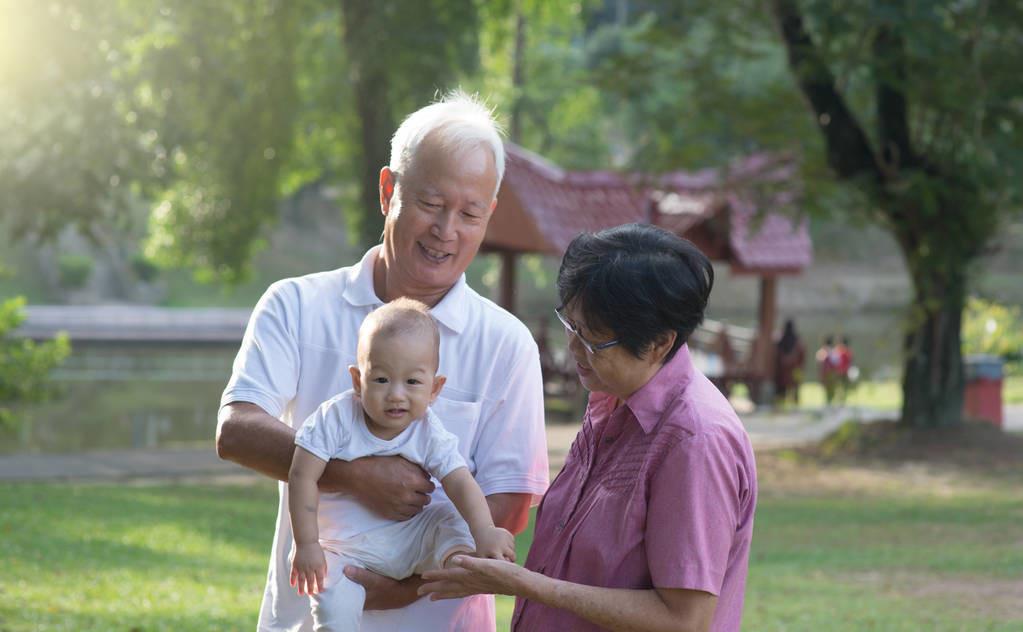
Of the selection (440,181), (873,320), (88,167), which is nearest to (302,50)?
(88,167)

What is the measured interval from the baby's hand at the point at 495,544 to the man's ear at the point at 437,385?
33cm

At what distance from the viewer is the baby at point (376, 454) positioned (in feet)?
8.81

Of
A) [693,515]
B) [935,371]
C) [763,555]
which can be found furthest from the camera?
[935,371]

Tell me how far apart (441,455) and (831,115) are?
12038 mm

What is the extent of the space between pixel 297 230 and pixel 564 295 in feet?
167

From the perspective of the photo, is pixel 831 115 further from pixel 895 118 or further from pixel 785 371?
pixel 785 371

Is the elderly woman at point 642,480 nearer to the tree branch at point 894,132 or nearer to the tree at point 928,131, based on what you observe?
the tree at point 928,131

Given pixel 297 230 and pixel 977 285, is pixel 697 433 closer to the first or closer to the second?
pixel 977 285

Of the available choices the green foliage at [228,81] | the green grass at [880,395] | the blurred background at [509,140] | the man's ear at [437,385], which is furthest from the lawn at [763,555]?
the green grass at [880,395]

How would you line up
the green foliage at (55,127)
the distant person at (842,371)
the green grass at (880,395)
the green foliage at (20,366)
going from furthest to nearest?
the green grass at (880,395)
the distant person at (842,371)
the green foliage at (55,127)
the green foliage at (20,366)

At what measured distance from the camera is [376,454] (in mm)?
2744

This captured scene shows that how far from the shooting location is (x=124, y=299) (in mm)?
45156

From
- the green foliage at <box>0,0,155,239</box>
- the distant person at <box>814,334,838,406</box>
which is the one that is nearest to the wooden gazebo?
the distant person at <box>814,334,838,406</box>

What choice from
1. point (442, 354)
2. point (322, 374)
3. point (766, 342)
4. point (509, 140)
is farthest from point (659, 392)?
point (766, 342)
